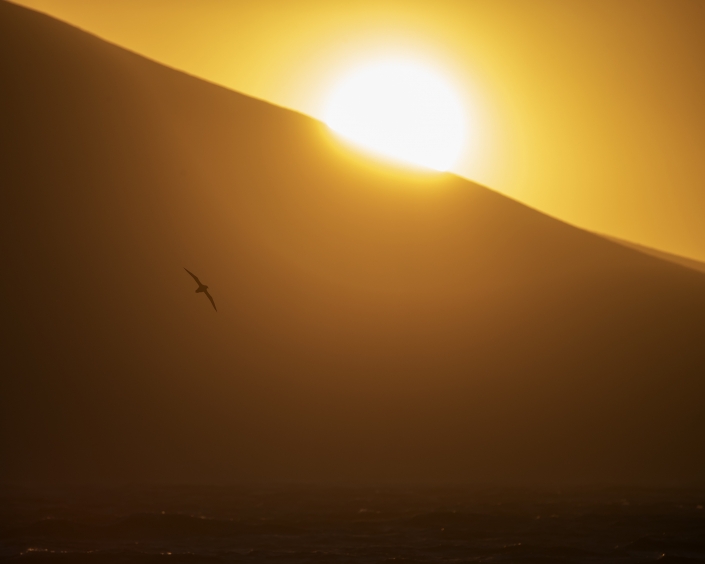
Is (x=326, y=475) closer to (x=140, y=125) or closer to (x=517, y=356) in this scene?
(x=517, y=356)

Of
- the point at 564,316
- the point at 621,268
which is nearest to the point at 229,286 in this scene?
the point at 564,316

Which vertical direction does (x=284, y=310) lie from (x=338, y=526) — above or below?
above

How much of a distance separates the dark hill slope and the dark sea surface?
233 inches

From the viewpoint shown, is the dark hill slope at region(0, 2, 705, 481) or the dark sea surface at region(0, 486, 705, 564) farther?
the dark hill slope at region(0, 2, 705, 481)

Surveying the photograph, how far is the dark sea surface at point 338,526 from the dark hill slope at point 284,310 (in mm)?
5919

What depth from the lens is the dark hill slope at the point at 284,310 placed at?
3061cm

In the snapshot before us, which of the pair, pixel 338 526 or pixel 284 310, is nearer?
pixel 338 526

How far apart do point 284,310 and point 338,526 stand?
19568 mm

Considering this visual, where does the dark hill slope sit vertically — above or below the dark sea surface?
above

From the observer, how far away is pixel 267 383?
3362cm

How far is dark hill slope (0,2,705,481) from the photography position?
30609mm

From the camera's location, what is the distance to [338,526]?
1802cm

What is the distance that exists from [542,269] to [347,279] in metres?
10.1

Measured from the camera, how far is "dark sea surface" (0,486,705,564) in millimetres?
15031
